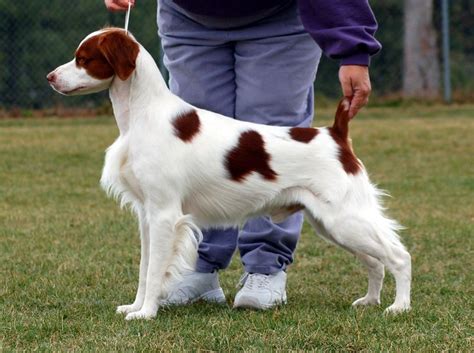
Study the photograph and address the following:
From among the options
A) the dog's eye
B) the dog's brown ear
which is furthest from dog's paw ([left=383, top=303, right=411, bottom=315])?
the dog's eye

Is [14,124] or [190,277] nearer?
[190,277]

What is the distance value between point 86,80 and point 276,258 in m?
1.23

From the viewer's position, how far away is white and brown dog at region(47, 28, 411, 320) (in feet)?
13.5

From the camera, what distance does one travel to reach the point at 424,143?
11586 millimetres

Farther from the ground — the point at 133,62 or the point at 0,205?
the point at 133,62

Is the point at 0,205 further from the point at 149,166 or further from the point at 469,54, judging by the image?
the point at 469,54

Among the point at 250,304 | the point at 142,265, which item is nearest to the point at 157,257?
the point at 142,265

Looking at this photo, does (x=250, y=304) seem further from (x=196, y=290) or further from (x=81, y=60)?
(x=81, y=60)

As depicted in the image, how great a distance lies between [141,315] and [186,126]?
0.78m

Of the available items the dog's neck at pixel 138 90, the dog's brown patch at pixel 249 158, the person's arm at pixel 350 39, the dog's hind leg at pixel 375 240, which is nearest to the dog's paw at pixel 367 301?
the dog's hind leg at pixel 375 240

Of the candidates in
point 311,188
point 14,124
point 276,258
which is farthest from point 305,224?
point 14,124

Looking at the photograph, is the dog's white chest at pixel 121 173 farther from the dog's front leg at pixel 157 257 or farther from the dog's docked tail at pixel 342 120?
the dog's docked tail at pixel 342 120

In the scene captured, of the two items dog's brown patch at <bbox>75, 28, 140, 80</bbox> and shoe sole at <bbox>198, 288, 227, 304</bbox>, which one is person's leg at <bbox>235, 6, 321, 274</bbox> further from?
dog's brown patch at <bbox>75, 28, 140, 80</bbox>

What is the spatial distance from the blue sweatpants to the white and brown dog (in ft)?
1.22
